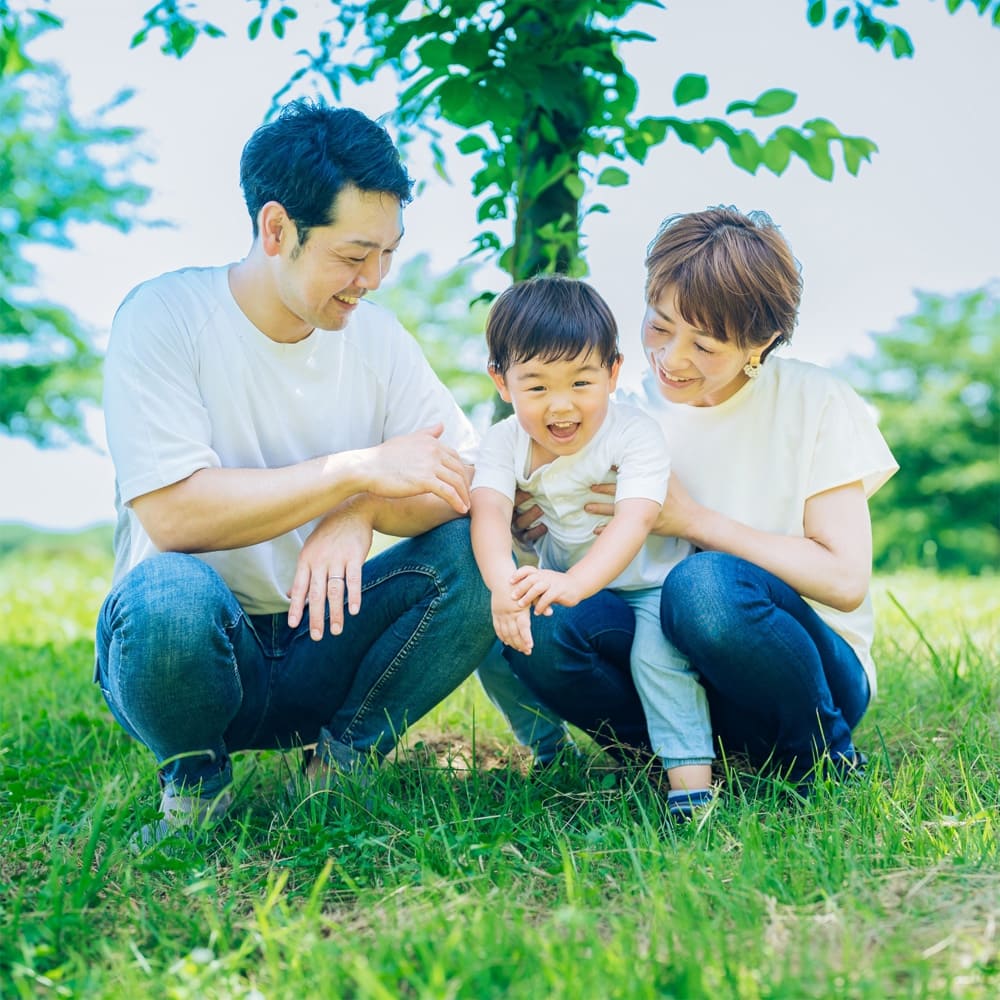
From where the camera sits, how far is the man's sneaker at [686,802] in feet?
7.07

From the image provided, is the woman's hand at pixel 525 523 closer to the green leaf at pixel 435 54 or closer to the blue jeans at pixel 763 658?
the blue jeans at pixel 763 658

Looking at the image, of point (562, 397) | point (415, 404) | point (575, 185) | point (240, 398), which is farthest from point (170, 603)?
point (575, 185)

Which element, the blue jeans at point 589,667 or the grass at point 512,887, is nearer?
the grass at point 512,887

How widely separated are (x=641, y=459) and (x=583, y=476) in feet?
0.48

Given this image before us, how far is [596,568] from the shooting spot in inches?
85.0

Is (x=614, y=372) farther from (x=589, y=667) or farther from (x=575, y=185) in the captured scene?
(x=575, y=185)

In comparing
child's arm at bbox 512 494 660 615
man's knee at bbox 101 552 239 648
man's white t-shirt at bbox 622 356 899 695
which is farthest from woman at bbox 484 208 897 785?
man's knee at bbox 101 552 239 648

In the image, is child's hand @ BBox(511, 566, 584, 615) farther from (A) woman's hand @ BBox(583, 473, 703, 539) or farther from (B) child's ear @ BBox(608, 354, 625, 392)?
(B) child's ear @ BBox(608, 354, 625, 392)

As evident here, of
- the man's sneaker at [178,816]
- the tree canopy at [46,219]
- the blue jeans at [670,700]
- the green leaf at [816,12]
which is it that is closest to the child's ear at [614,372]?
the blue jeans at [670,700]

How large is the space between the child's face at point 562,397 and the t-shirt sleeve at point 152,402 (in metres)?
0.66

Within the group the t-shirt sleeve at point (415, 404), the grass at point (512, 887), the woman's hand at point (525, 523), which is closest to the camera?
the grass at point (512, 887)

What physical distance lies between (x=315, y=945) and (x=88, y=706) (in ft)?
6.93

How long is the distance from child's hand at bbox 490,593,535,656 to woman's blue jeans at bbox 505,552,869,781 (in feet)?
0.49

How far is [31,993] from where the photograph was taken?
1.54 m
